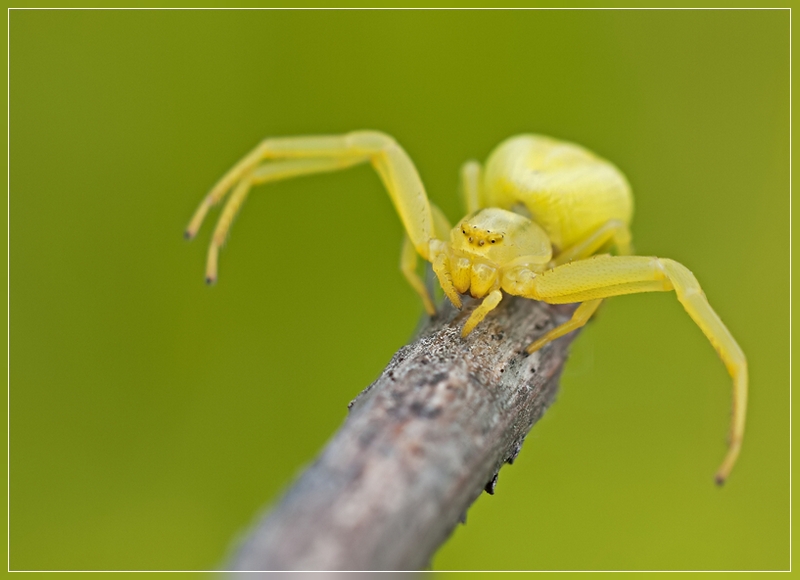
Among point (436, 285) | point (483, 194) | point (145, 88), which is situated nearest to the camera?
point (436, 285)

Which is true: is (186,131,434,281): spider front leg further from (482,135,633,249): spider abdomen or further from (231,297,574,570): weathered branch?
(231,297,574,570): weathered branch

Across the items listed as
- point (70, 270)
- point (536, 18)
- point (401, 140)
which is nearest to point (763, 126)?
point (536, 18)

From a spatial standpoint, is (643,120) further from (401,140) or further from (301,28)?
(301,28)

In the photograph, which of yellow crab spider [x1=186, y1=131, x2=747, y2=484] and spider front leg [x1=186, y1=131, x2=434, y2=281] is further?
spider front leg [x1=186, y1=131, x2=434, y2=281]

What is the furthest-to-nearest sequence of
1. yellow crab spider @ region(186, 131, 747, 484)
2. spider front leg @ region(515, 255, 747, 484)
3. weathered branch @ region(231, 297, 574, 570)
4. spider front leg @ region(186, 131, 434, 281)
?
spider front leg @ region(186, 131, 434, 281) < yellow crab spider @ region(186, 131, 747, 484) < spider front leg @ region(515, 255, 747, 484) < weathered branch @ region(231, 297, 574, 570)

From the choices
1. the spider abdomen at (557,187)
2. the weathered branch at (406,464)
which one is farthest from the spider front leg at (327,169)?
the weathered branch at (406,464)

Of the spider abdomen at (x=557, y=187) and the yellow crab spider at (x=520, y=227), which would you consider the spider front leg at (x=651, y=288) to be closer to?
the yellow crab spider at (x=520, y=227)

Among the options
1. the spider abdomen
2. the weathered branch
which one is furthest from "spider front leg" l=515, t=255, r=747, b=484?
the spider abdomen

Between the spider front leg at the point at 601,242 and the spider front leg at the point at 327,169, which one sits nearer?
the spider front leg at the point at 327,169
